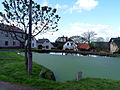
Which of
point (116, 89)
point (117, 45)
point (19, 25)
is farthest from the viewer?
point (117, 45)

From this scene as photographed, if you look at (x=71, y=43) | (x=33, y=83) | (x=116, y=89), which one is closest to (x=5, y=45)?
(x=71, y=43)

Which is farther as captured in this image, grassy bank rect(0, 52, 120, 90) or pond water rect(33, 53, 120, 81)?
pond water rect(33, 53, 120, 81)

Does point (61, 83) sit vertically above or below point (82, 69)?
above

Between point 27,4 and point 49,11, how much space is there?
6.48ft

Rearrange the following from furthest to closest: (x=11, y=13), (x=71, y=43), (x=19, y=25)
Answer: (x=71, y=43) → (x=19, y=25) → (x=11, y=13)

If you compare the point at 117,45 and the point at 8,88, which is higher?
the point at 117,45

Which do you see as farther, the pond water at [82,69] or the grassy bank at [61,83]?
the pond water at [82,69]

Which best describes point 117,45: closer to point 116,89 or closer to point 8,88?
point 116,89

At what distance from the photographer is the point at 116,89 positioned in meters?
5.61

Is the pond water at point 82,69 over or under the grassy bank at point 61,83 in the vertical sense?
under

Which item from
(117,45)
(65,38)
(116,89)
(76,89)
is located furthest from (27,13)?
(65,38)

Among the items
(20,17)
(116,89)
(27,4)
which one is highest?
(27,4)

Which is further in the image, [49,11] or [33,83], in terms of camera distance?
[49,11]

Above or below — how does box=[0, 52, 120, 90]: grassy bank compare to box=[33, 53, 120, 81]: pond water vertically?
above
